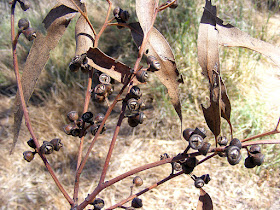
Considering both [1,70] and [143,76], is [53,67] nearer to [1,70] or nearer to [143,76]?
[1,70]

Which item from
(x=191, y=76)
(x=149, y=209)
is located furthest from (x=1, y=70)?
(x=149, y=209)

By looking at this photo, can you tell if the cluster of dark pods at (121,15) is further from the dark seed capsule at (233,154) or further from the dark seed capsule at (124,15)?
the dark seed capsule at (233,154)

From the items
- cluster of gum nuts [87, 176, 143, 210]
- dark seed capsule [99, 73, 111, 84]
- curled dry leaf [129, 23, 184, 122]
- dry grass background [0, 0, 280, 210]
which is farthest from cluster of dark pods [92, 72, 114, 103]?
dry grass background [0, 0, 280, 210]

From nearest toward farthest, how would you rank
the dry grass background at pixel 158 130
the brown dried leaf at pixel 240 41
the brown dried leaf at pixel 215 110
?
the brown dried leaf at pixel 215 110
the brown dried leaf at pixel 240 41
the dry grass background at pixel 158 130

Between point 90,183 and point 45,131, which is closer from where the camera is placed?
point 90,183

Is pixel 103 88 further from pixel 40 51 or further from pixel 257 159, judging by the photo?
pixel 257 159

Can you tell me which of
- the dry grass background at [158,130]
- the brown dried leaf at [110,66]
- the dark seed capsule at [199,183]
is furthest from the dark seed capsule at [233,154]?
the dry grass background at [158,130]

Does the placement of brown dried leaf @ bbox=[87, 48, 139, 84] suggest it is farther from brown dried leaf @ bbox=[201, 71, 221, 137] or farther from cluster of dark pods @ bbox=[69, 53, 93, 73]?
brown dried leaf @ bbox=[201, 71, 221, 137]
